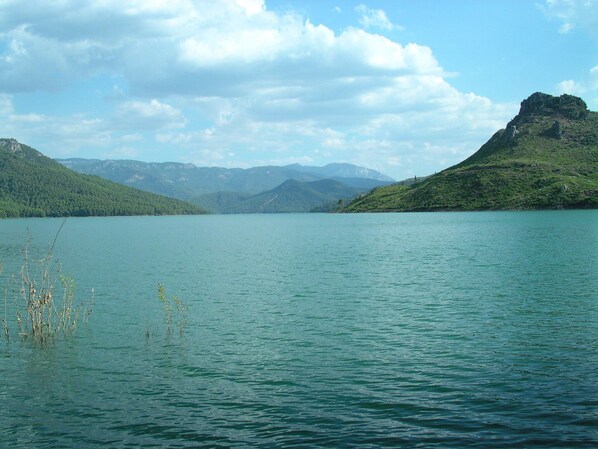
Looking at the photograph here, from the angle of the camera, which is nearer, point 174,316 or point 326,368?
point 326,368

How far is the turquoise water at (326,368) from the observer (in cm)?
2070

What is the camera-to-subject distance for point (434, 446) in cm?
1886

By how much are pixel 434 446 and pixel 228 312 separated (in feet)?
93.2

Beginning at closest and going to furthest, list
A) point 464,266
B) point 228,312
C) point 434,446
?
1. point 434,446
2. point 228,312
3. point 464,266

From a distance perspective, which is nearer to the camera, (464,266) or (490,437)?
(490,437)

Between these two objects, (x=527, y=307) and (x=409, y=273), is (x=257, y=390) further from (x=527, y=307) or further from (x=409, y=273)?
(x=409, y=273)

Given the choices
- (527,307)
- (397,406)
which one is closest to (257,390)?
(397,406)

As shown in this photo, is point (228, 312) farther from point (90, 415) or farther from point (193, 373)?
point (90, 415)

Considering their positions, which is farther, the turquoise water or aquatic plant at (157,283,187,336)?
aquatic plant at (157,283,187,336)

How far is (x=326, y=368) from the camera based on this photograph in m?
28.9

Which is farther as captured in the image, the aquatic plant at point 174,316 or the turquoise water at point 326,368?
the aquatic plant at point 174,316

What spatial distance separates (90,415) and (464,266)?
55440mm

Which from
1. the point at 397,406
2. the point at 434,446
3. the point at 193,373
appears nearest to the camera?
the point at 434,446

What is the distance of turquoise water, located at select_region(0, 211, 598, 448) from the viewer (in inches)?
815
